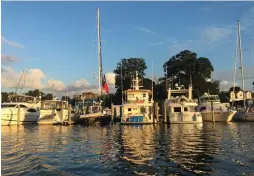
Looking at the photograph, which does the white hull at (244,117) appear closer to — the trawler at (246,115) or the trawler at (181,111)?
the trawler at (246,115)

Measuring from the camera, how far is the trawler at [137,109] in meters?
49.3

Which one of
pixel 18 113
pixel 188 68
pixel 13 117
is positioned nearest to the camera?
pixel 13 117

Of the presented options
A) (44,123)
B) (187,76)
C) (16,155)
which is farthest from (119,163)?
(187,76)

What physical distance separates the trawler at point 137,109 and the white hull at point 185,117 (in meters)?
3.60

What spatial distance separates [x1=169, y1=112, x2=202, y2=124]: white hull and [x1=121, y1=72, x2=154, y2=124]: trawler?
3.60m

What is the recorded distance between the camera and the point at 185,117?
4938cm

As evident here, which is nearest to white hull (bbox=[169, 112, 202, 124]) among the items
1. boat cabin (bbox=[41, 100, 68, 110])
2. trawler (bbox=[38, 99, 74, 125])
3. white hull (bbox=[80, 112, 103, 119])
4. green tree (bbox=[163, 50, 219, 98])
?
white hull (bbox=[80, 112, 103, 119])

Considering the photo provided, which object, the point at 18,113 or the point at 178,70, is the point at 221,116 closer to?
the point at 18,113

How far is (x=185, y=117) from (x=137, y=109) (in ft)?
28.5

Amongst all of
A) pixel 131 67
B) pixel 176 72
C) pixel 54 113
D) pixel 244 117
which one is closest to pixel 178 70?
pixel 176 72

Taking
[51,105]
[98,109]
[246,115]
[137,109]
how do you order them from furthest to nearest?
[246,115] → [98,109] → [51,105] → [137,109]

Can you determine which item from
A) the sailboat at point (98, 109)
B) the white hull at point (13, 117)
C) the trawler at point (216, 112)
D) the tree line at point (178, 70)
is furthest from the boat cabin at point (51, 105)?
the tree line at point (178, 70)

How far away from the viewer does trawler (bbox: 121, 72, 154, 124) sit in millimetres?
49350

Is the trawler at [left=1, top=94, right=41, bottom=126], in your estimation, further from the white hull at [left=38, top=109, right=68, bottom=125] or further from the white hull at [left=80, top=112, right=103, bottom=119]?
→ the white hull at [left=80, top=112, right=103, bottom=119]
